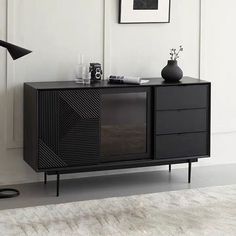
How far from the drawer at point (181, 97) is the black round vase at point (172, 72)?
0.37 ft

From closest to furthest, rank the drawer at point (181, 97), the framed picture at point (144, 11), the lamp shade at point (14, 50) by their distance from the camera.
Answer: the lamp shade at point (14, 50) < the drawer at point (181, 97) < the framed picture at point (144, 11)

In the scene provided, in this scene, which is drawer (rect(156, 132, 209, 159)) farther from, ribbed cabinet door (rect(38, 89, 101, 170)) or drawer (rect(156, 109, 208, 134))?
ribbed cabinet door (rect(38, 89, 101, 170))

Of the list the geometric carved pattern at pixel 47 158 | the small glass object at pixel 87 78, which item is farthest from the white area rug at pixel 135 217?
the small glass object at pixel 87 78

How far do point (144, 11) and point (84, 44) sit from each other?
566 millimetres

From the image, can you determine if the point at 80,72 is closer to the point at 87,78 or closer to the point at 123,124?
the point at 87,78

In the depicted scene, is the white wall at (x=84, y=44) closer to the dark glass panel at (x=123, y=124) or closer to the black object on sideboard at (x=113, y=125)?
the black object on sideboard at (x=113, y=125)

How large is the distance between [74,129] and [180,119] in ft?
2.84

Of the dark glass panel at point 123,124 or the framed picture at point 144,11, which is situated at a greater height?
the framed picture at point 144,11

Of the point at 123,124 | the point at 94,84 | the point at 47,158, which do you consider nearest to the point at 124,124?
the point at 123,124

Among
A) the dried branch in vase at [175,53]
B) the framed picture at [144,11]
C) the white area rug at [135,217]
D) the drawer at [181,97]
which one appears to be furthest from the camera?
the dried branch in vase at [175,53]

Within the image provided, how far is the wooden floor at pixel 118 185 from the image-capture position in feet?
15.7

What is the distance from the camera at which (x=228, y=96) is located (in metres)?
5.83

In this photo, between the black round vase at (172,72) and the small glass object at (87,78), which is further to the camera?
the black round vase at (172,72)

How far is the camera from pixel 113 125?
4.97 m
